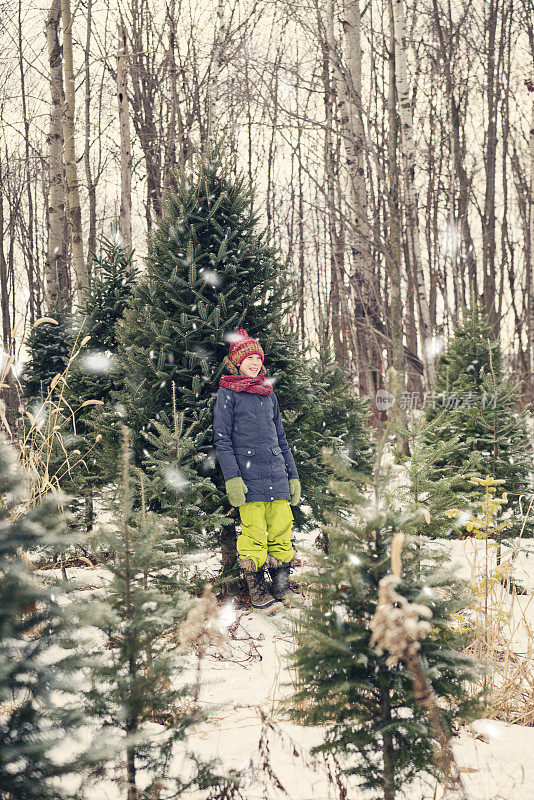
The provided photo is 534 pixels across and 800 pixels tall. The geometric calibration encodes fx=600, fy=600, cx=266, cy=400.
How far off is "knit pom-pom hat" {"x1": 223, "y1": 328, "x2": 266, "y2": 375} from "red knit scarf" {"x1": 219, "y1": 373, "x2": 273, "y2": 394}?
0.30 feet

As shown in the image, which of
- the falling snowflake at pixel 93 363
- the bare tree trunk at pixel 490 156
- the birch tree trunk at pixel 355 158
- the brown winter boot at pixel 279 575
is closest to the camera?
the brown winter boot at pixel 279 575

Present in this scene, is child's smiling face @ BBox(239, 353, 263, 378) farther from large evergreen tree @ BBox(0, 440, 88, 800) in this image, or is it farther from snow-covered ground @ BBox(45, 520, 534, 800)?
large evergreen tree @ BBox(0, 440, 88, 800)

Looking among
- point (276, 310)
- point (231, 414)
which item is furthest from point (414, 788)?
point (276, 310)

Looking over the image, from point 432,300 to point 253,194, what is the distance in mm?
11918

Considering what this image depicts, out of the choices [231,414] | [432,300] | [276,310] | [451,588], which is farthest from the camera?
[432,300]

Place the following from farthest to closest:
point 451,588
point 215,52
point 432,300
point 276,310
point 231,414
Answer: point 432,300 → point 215,52 → point 276,310 → point 231,414 → point 451,588

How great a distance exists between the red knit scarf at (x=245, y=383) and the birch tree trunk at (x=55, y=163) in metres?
6.00

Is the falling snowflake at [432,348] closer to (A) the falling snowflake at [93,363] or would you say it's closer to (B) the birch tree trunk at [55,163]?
(A) the falling snowflake at [93,363]

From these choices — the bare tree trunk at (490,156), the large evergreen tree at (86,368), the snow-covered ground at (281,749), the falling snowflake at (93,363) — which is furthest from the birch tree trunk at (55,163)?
the bare tree trunk at (490,156)

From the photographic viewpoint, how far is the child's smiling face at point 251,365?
453cm

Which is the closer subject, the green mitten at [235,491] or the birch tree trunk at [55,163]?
the green mitten at [235,491]

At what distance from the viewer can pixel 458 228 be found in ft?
43.3

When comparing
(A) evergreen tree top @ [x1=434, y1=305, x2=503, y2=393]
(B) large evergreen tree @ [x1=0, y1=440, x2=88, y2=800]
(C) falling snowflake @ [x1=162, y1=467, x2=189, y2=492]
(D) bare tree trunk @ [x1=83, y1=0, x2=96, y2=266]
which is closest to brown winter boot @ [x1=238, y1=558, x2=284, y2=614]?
(C) falling snowflake @ [x1=162, y1=467, x2=189, y2=492]

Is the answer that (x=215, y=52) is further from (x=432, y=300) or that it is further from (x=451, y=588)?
(x=451, y=588)
